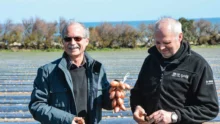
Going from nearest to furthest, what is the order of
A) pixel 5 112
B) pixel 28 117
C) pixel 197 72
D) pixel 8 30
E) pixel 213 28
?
pixel 197 72
pixel 28 117
pixel 5 112
pixel 8 30
pixel 213 28

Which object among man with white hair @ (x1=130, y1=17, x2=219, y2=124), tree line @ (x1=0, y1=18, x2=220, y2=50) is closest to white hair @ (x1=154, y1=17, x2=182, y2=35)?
man with white hair @ (x1=130, y1=17, x2=219, y2=124)

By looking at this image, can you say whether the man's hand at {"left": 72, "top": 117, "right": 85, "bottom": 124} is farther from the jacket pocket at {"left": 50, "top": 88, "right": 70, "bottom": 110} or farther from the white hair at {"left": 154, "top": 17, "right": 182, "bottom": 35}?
the white hair at {"left": 154, "top": 17, "right": 182, "bottom": 35}

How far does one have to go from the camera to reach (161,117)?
7.59 ft

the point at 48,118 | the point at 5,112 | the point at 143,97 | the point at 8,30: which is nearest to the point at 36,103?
the point at 48,118

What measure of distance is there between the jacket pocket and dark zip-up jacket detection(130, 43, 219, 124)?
21.1 inches

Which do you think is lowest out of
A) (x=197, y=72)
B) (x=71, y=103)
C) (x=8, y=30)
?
(x=8, y=30)

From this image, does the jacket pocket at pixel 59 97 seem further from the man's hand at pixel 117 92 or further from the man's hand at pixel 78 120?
the man's hand at pixel 117 92

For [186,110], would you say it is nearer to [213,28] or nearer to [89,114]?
[89,114]

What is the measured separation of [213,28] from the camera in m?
25.8

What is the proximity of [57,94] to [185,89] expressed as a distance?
81cm

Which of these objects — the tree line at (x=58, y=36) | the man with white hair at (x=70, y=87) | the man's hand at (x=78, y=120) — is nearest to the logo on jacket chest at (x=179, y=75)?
the man with white hair at (x=70, y=87)

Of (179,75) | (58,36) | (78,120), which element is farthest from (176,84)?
(58,36)

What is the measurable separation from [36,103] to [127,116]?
140 inches

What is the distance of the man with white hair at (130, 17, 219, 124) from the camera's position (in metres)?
2.33
